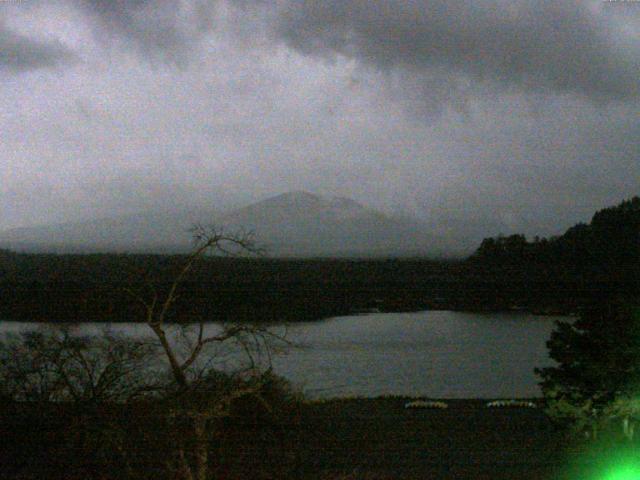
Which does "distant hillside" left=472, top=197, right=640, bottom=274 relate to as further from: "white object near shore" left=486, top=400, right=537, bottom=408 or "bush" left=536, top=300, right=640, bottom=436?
"bush" left=536, top=300, right=640, bottom=436

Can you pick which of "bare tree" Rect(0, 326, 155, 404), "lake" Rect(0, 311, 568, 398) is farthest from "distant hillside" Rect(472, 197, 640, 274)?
"bare tree" Rect(0, 326, 155, 404)

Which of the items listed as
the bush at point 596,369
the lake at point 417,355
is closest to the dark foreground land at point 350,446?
the bush at point 596,369

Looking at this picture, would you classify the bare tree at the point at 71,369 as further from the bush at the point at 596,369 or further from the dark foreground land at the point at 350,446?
the bush at the point at 596,369

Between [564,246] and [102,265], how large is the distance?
3350cm

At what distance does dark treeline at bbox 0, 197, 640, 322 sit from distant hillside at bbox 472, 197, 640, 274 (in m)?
0.09

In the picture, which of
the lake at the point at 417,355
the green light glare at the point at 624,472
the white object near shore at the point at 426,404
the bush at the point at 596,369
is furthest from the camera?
the lake at the point at 417,355

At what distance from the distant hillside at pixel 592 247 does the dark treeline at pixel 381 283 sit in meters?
0.09

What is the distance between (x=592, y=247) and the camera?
2034 inches

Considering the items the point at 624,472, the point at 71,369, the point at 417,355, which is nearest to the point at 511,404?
the point at 624,472

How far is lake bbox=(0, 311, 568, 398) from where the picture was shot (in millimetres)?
22328

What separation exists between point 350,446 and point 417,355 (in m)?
19.0

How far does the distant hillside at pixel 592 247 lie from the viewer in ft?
157

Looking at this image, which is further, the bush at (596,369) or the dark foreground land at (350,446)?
the bush at (596,369)

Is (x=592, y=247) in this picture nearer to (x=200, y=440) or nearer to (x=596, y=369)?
(x=596, y=369)
